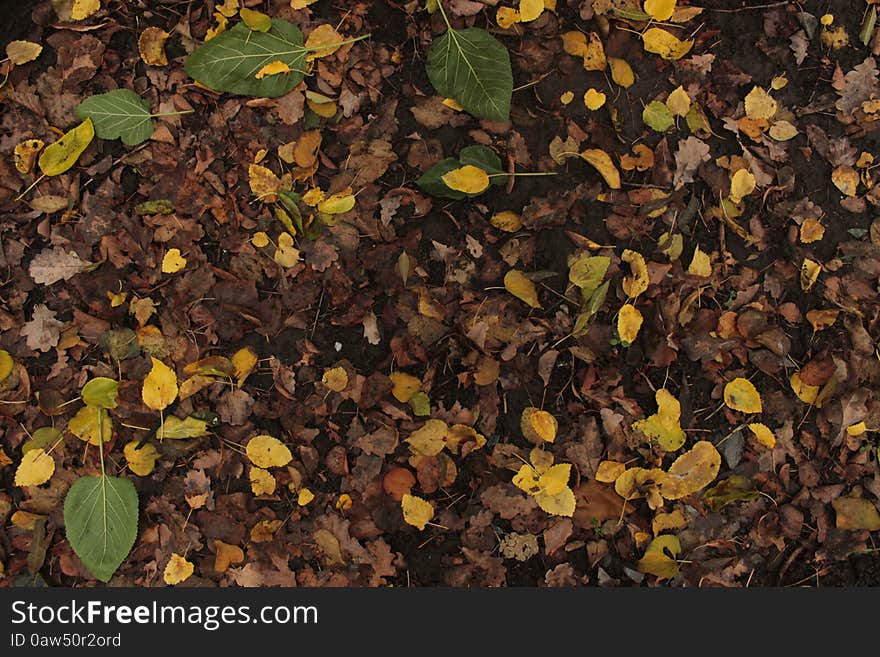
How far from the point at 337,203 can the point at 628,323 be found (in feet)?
2.65

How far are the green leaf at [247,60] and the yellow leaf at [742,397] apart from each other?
1.38 meters

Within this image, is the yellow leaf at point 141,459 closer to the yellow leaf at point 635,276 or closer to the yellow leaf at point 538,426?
the yellow leaf at point 538,426

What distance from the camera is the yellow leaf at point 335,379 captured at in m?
1.85

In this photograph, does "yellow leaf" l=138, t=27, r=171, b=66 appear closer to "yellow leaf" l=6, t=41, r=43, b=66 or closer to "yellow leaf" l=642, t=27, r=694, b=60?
"yellow leaf" l=6, t=41, r=43, b=66

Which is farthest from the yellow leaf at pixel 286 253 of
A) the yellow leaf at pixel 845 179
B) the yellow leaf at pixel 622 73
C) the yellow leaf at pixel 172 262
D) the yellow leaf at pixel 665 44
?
the yellow leaf at pixel 845 179

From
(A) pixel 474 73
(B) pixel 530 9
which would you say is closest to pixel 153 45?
(A) pixel 474 73

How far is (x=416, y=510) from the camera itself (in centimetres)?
182

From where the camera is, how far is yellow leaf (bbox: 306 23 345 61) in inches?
75.4

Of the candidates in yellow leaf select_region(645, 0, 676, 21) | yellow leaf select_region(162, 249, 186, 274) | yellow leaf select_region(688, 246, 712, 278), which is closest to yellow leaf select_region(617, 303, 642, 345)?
yellow leaf select_region(688, 246, 712, 278)

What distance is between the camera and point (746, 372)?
6.15 ft

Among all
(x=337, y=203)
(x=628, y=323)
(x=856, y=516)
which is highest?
(x=337, y=203)

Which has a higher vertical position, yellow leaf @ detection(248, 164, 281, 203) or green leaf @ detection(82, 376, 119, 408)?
yellow leaf @ detection(248, 164, 281, 203)

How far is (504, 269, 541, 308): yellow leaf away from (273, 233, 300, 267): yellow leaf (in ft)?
1.78

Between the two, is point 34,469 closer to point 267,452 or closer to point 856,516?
point 267,452
